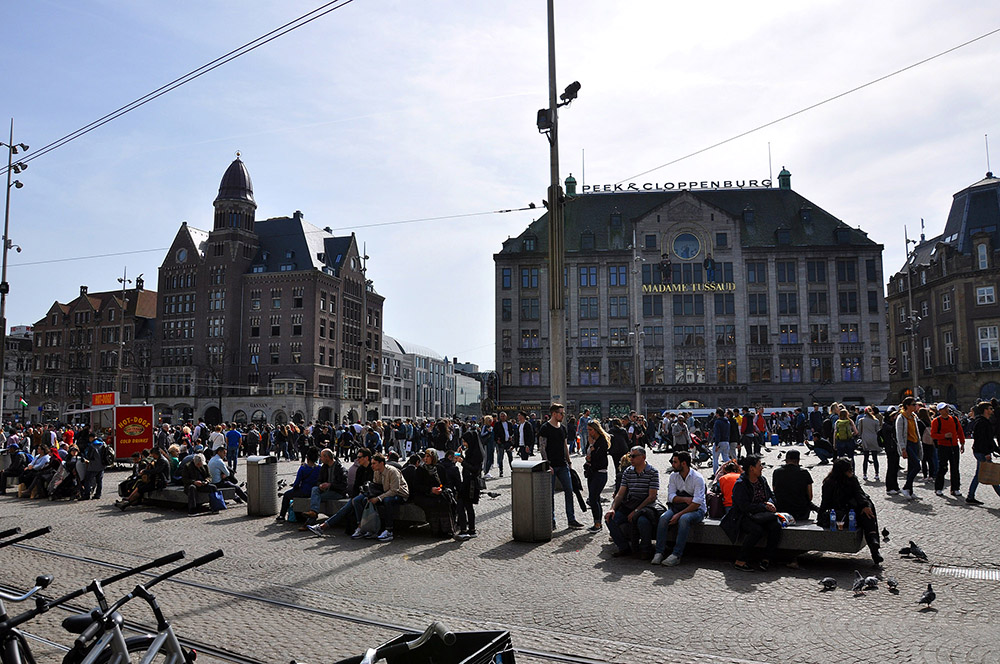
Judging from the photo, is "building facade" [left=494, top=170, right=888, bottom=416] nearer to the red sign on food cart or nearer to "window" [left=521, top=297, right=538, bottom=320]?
"window" [left=521, top=297, right=538, bottom=320]

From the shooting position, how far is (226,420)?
8731 cm

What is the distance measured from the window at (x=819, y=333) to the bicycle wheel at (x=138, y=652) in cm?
6898

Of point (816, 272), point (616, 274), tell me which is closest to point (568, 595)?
point (616, 274)

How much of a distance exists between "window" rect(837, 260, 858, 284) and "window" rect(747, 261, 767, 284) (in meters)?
6.51

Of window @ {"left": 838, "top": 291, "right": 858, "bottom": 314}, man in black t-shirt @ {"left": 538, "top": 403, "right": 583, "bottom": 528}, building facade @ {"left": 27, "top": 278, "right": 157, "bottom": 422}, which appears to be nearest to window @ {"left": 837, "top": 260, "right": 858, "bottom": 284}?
window @ {"left": 838, "top": 291, "right": 858, "bottom": 314}

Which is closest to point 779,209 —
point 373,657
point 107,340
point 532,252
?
point 532,252

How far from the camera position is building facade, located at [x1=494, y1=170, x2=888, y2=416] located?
218ft

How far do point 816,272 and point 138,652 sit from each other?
70.9 meters

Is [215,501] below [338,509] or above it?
below

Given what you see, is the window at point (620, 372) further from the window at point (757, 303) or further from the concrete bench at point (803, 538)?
the concrete bench at point (803, 538)

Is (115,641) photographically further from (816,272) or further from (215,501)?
(816,272)

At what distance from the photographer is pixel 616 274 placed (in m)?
68.6

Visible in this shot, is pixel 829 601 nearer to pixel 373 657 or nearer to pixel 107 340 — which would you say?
pixel 373 657

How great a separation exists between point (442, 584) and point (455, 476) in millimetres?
4026
